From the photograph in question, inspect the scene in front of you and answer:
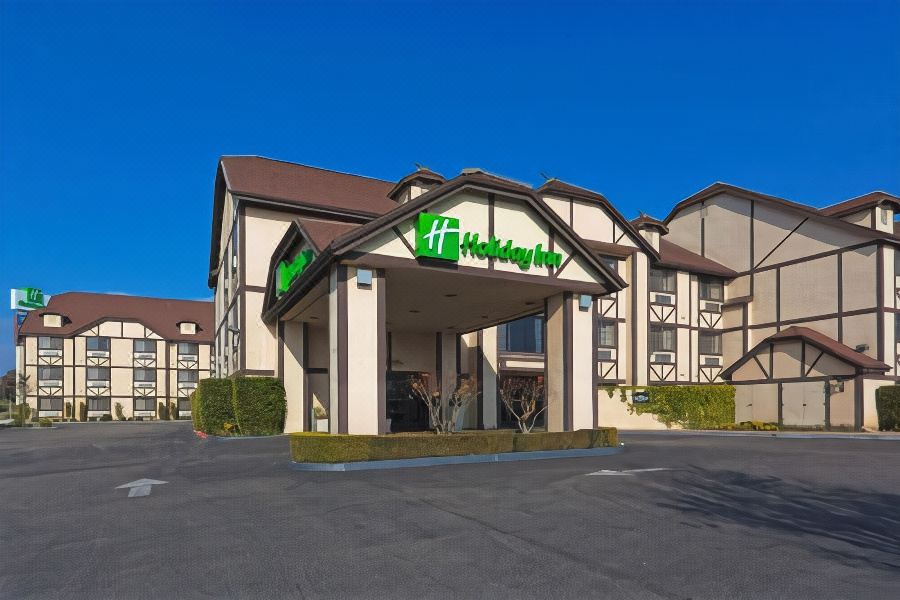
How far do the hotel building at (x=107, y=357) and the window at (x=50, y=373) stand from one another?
0.07 metres

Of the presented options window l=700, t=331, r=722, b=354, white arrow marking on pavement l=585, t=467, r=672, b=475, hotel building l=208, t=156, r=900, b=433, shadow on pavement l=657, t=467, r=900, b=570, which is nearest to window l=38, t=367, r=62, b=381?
hotel building l=208, t=156, r=900, b=433

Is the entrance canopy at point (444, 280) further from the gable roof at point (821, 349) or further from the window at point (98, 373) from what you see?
the window at point (98, 373)

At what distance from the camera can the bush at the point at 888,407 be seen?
2728cm

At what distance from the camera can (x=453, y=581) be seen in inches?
229

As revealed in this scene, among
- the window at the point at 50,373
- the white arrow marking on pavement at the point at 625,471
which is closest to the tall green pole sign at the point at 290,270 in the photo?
the white arrow marking on pavement at the point at 625,471

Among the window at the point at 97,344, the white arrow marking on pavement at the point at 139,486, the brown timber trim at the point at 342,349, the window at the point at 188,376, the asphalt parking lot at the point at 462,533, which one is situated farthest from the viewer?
the window at the point at 188,376

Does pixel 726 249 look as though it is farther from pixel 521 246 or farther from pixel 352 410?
pixel 352 410

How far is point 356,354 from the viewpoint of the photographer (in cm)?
1464

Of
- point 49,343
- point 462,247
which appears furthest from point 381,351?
point 49,343

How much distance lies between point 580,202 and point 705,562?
27.3 metres

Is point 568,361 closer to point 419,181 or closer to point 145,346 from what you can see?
point 419,181

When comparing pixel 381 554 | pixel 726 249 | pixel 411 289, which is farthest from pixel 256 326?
pixel 726 249

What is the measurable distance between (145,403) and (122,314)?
8630 mm

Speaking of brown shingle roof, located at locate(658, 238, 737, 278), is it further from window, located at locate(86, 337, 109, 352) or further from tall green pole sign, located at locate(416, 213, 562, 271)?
window, located at locate(86, 337, 109, 352)
